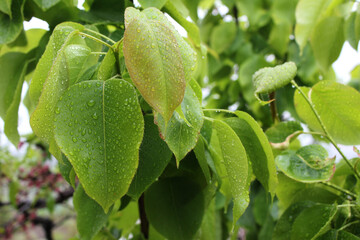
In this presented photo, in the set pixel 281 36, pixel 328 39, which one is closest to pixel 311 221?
pixel 328 39

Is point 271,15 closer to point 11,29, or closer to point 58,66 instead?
point 11,29

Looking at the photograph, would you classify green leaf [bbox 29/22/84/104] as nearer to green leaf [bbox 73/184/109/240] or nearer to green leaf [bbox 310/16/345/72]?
green leaf [bbox 73/184/109/240]

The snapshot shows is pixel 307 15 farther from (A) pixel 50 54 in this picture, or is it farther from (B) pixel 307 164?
(A) pixel 50 54

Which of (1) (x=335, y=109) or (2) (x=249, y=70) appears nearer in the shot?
(1) (x=335, y=109)

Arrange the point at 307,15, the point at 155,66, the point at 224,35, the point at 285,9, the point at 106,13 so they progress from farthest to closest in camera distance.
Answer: the point at 224,35 < the point at 285,9 < the point at 307,15 < the point at 106,13 < the point at 155,66

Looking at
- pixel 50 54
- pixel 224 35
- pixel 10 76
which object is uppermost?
pixel 50 54

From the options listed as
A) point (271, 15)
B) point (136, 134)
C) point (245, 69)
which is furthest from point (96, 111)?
point (271, 15)

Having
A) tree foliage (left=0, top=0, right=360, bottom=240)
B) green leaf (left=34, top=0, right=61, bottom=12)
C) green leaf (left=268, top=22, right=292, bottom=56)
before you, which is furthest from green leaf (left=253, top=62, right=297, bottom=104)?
green leaf (left=268, top=22, right=292, bottom=56)
